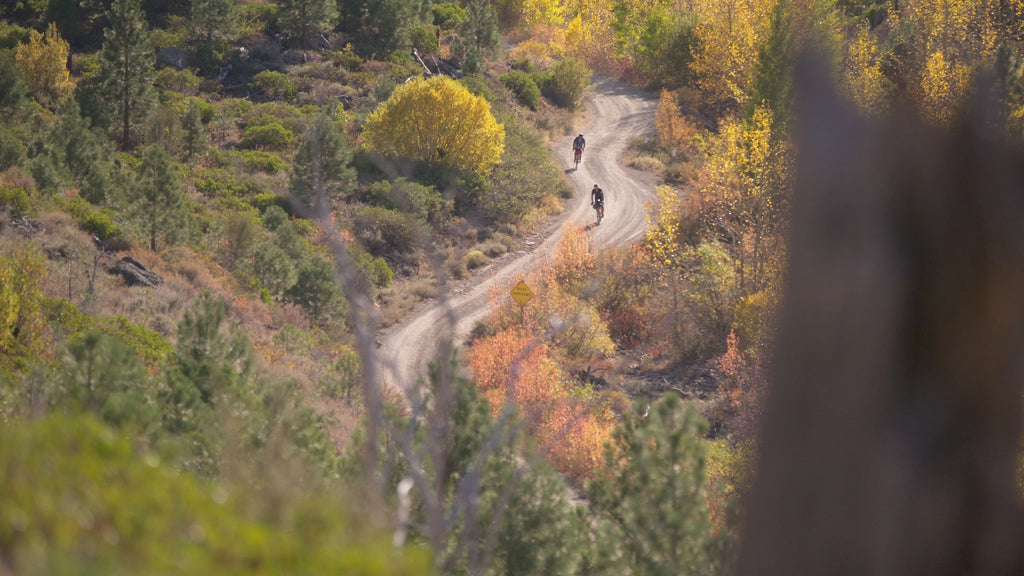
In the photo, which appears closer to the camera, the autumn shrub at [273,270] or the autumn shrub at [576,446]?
the autumn shrub at [576,446]

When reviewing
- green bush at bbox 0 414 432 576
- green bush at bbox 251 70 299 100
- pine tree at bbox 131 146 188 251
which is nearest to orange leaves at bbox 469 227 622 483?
pine tree at bbox 131 146 188 251

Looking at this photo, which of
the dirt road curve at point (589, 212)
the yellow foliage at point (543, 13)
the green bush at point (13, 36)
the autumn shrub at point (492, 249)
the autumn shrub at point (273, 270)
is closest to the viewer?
the autumn shrub at point (273, 270)

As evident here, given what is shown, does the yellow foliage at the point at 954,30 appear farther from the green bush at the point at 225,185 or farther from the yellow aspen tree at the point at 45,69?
the yellow aspen tree at the point at 45,69

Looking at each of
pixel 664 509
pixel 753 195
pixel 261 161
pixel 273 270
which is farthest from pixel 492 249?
pixel 664 509

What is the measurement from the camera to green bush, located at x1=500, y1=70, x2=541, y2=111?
45.4 m

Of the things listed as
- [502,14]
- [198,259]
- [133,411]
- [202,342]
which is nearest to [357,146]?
[198,259]

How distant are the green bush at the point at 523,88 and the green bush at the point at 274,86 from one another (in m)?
12.3

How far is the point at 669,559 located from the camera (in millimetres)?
5730

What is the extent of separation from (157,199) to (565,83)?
33.7 meters

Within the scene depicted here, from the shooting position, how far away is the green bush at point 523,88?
45.4 metres

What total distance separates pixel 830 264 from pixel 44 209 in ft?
57.0

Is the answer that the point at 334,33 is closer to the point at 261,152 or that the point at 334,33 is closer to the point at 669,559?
the point at 261,152

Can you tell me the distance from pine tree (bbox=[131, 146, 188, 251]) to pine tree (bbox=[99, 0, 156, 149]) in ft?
35.1

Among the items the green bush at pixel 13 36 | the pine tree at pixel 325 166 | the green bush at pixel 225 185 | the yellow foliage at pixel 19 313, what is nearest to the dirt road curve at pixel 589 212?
the yellow foliage at pixel 19 313
